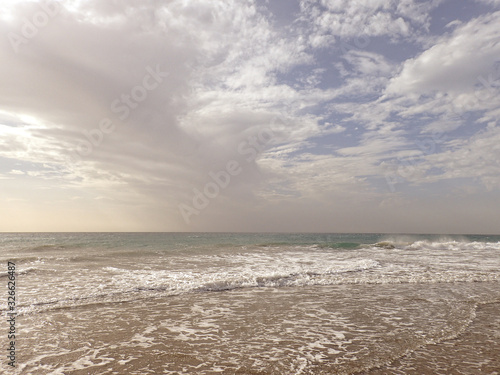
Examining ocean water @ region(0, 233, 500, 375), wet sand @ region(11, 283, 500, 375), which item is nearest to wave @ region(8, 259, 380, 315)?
ocean water @ region(0, 233, 500, 375)

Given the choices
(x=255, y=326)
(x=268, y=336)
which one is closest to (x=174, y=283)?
(x=255, y=326)

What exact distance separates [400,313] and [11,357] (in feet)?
32.1

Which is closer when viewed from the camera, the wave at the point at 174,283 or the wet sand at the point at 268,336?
the wet sand at the point at 268,336

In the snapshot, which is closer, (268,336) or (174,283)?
(268,336)

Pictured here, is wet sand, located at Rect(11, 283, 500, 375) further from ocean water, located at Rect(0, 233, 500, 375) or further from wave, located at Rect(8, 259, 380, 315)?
wave, located at Rect(8, 259, 380, 315)

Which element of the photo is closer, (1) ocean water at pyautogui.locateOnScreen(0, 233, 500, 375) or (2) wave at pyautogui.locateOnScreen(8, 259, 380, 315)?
(1) ocean water at pyautogui.locateOnScreen(0, 233, 500, 375)

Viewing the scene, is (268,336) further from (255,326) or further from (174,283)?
(174,283)

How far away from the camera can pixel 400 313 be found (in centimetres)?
905

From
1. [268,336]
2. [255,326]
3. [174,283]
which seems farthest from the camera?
[174,283]

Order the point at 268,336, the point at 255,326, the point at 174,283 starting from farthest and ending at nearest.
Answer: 1. the point at 174,283
2. the point at 255,326
3. the point at 268,336

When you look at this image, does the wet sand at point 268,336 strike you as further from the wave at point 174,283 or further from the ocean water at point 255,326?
the wave at point 174,283

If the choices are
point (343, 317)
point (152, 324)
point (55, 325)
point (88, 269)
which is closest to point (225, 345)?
point (152, 324)

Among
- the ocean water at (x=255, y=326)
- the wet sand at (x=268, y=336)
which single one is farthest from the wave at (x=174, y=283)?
the wet sand at (x=268, y=336)

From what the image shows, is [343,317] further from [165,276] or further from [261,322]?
[165,276]
